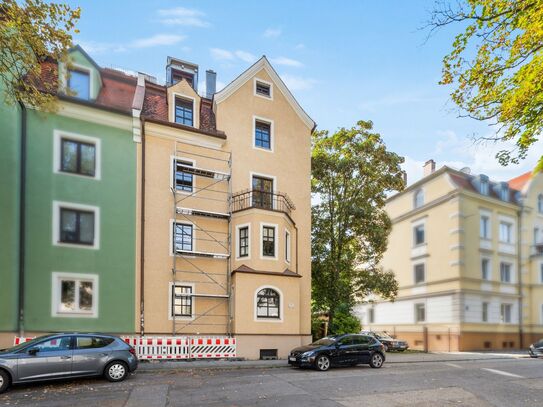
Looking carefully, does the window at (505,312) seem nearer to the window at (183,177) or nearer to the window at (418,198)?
the window at (418,198)

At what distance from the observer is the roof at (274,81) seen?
77.2ft

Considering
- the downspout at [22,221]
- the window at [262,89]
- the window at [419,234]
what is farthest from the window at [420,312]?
the downspout at [22,221]

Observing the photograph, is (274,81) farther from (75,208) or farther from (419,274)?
(419,274)

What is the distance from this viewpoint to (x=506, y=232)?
36688mm

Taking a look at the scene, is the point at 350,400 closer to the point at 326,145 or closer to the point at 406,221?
the point at 326,145

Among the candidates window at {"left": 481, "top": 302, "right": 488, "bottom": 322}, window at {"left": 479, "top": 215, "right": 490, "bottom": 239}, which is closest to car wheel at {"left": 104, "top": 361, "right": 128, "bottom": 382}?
window at {"left": 481, "top": 302, "right": 488, "bottom": 322}

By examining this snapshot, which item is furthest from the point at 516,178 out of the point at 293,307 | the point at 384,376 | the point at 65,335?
the point at 65,335

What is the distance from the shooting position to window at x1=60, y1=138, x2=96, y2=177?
63.7 feet

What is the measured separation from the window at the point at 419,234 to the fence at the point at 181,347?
2164 centimetres

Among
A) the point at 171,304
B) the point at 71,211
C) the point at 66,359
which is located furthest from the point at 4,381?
the point at 171,304

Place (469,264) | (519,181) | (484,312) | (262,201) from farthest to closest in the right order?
1. (519,181)
2. (484,312)
3. (469,264)
4. (262,201)

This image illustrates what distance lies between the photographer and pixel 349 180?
28.7 m

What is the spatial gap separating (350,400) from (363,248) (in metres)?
17.7

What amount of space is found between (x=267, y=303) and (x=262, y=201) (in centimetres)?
493
